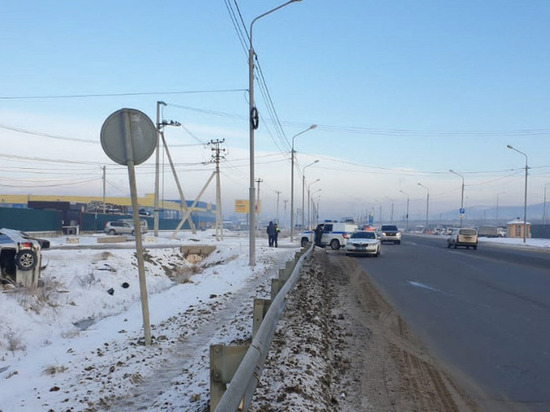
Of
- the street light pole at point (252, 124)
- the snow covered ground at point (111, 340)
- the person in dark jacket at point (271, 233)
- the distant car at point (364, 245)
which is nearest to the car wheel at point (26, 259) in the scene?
the snow covered ground at point (111, 340)

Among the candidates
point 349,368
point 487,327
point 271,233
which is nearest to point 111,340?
point 349,368

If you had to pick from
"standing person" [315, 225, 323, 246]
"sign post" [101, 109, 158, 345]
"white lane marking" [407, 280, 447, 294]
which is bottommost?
"white lane marking" [407, 280, 447, 294]

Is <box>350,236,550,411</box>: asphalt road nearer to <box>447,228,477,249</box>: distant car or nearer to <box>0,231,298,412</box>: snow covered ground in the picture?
<box>0,231,298,412</box>: snow covered ground

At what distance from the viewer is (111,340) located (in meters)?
7.51

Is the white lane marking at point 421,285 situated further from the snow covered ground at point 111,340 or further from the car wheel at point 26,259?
the car wheel at point 26,259

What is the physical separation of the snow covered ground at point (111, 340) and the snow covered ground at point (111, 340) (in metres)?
0.01

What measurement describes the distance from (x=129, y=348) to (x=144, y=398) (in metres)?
1.83

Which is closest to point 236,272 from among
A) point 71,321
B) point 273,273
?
point 273,273

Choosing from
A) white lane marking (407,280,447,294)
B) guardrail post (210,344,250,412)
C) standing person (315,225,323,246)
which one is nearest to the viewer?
guardrail post (210,344,250,412)

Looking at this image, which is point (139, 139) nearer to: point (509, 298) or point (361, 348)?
point (361, 348)

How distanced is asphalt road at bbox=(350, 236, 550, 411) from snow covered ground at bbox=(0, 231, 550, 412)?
324 cm

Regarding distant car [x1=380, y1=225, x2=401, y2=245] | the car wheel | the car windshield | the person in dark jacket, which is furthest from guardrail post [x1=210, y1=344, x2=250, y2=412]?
distant car [x1=380, y1=225, x2=401, y2=245]

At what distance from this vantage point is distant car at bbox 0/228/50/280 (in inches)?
581

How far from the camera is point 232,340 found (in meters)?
7.44
